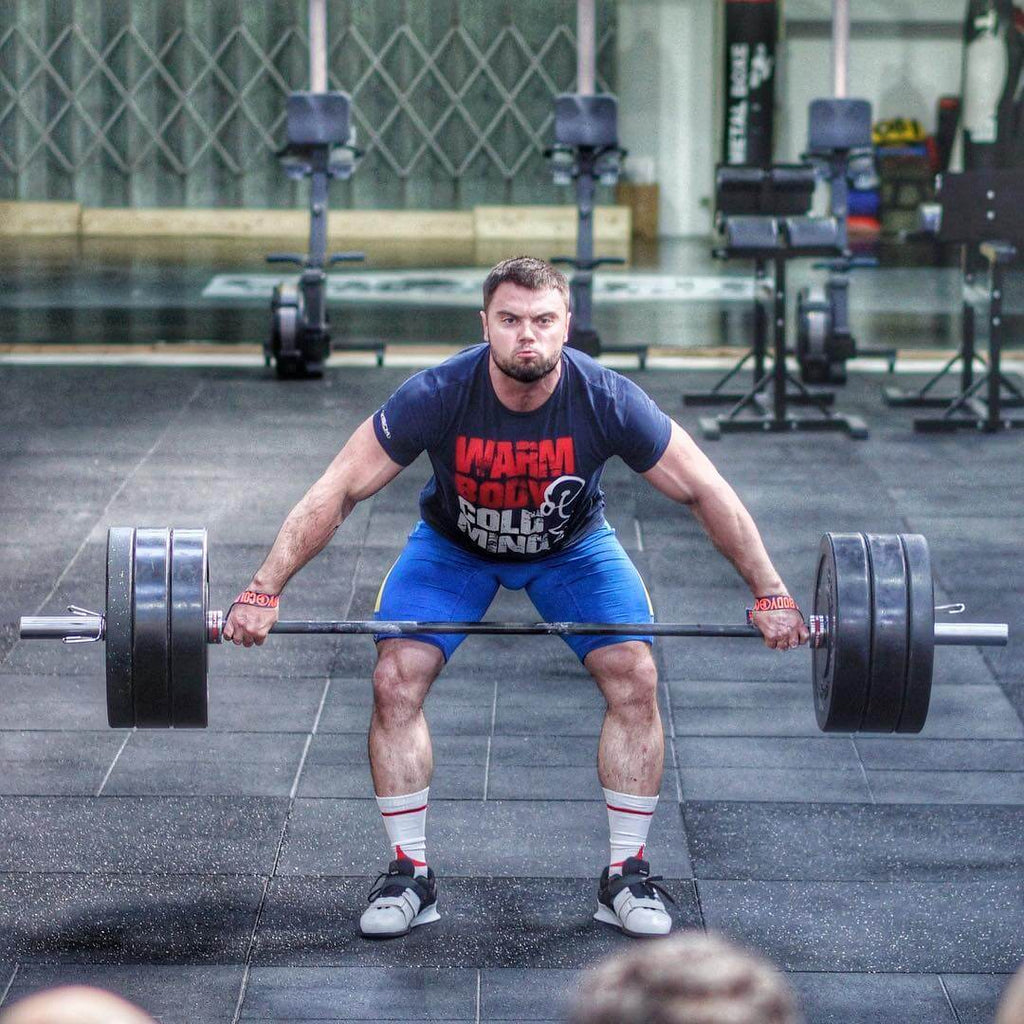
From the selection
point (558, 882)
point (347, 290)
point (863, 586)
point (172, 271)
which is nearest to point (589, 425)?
point (863, 586)

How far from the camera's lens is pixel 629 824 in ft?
9.71

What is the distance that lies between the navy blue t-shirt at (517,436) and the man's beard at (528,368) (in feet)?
0.31

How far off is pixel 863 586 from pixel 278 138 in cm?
1319

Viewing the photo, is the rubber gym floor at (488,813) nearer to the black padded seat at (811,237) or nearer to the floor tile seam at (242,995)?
the floor tile seam at (242,995)

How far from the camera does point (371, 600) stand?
481 centimetres

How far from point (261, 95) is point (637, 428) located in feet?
42.4

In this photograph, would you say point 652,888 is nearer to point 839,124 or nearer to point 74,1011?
point 74,1011

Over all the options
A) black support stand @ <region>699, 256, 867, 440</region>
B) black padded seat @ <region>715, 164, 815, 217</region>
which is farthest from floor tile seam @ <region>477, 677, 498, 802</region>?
black padded seat @ <region>715, 164, 815, 217</region>

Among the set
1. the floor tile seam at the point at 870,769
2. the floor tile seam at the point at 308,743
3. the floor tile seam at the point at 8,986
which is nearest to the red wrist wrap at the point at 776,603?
the floor tile seam at the point at 870,769

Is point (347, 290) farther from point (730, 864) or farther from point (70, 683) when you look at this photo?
point (730, 864)

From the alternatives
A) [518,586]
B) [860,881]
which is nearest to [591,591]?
[518,586]

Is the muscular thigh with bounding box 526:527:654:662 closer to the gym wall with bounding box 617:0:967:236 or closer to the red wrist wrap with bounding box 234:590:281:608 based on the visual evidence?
the red wrist wrap with bounding box 234:590:281:608

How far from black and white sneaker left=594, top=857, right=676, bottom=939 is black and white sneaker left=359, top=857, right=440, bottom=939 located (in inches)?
11.6

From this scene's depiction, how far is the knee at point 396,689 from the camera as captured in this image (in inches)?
113
